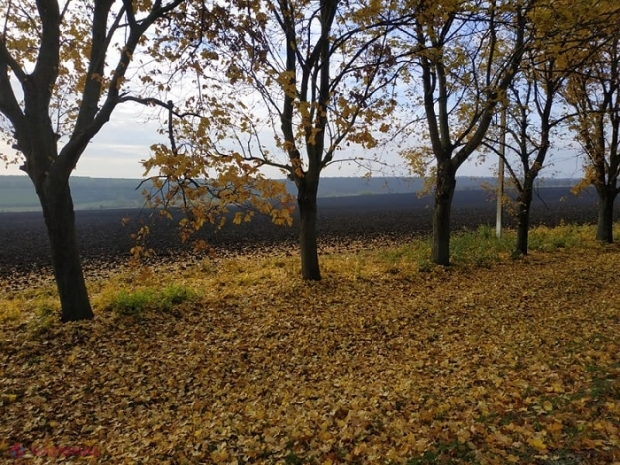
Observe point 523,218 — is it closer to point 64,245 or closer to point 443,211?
point 443,211

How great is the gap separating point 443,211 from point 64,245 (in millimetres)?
11062

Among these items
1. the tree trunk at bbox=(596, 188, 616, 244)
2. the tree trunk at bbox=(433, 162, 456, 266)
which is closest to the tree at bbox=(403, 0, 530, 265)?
the tree trunk at bbox=(433, 162, 456, 266)

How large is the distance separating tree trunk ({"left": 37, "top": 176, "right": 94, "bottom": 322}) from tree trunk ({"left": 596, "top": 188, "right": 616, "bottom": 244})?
64.9 ft

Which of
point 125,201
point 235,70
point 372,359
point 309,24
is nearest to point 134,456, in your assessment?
point 372,359

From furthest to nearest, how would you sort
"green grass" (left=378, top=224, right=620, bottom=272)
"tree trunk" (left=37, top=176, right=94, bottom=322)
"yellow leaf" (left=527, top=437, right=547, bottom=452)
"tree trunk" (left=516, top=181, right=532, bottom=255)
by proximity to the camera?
"tree trunk" (left=516, top=181, right=532, bottom=255), "green grass" (left=378, top=224, right=620, bottom=272), "tree trunk" (left=37, top=176, right=94, bottom=322), "yellow leaf" (left=527, top=437, right=547, bottom=452)

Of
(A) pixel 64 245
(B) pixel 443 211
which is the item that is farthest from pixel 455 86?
(A) pixel 64 245

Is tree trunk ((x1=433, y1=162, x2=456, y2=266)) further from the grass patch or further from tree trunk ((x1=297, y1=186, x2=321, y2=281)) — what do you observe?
the grass patch

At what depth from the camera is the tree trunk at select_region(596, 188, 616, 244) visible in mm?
17234

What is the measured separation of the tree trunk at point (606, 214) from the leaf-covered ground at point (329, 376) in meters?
8.45

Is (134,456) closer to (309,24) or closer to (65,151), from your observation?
(65,151)

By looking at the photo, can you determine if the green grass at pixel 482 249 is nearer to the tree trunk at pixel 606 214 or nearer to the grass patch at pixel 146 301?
the tree trunk at pixel 606 214

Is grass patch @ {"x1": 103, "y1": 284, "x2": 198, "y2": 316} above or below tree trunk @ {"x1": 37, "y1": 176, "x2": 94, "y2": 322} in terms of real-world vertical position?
below

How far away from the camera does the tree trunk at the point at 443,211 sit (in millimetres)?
13398

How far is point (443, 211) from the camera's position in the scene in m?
13.6
